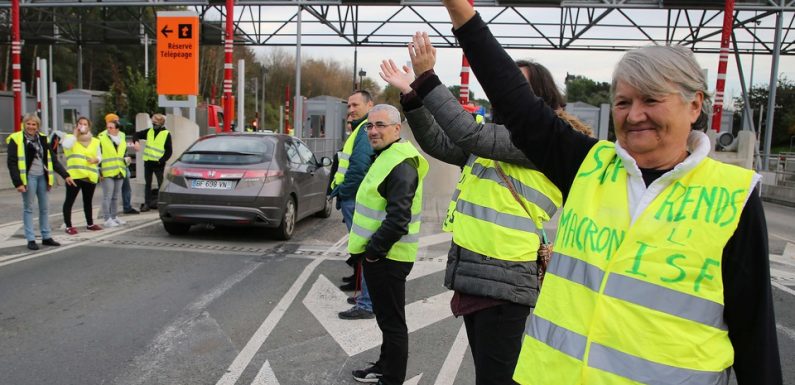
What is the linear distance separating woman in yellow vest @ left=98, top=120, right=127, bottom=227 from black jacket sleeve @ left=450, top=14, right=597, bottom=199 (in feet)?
29.8

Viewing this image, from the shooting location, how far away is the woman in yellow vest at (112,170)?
9.55 metres

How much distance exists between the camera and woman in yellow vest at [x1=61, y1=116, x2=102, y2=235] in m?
8.84

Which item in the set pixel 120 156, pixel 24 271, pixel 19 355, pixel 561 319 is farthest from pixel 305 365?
pixel 120 156

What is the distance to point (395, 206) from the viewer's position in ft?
12.3

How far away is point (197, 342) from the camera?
4.54 m

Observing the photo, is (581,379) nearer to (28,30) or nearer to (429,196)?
(429,196)

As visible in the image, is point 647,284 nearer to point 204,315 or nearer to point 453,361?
point 453,361

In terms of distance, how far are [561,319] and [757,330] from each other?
456mm

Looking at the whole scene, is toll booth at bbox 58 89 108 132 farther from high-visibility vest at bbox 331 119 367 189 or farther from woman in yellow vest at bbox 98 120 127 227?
high-visibility vest at bbox 331 119 367 189

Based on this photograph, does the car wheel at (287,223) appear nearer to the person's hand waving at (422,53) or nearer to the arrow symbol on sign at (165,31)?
the person's hand waving at (422,53)

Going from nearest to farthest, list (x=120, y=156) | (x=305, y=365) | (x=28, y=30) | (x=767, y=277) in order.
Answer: (x=767, y=277) → (x=305, y=365) → (x=120, y=156) → (x=28, y=30)

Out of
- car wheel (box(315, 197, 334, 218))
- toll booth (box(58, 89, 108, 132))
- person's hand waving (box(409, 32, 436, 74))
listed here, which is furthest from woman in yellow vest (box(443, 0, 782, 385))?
toll booth (box(58, 89, 108, 132))

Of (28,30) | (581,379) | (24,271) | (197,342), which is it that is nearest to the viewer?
(581,379)

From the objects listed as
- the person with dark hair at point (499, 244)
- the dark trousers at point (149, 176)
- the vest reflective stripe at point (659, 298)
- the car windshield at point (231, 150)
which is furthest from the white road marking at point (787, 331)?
the dark trousers at point (149, 176)
